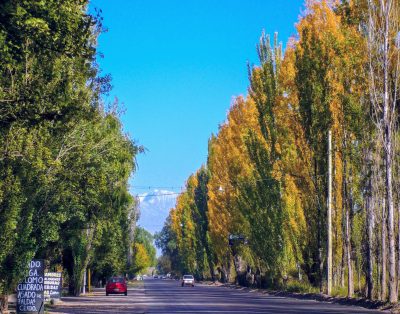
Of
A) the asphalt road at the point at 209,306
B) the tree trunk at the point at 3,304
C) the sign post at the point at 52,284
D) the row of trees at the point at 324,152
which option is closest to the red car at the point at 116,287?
the row of trees at the point at 324,152

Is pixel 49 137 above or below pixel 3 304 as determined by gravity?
above

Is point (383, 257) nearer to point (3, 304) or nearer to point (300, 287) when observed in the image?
point (300, 287)

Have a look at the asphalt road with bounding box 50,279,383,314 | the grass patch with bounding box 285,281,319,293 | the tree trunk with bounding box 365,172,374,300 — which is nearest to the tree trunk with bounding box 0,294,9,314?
the asphalt road with bounding box 50,279,383,314

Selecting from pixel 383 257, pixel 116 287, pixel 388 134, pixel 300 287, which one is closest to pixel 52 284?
pixel 383 257

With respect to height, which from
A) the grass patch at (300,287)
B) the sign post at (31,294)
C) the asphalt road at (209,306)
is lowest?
the asphalt road at (209,306)

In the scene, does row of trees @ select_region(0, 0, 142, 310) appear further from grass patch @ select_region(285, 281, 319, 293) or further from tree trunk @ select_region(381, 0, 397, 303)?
grass patch @ select_region(285, 281, 319, 293)

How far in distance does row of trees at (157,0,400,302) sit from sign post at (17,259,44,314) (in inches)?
554

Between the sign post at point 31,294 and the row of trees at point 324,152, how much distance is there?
14077mm

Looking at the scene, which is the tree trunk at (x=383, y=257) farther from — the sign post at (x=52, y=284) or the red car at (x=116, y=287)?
the red car at (x=116, y=287)

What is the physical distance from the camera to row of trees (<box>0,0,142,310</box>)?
1608cm

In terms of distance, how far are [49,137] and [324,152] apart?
69.5ft

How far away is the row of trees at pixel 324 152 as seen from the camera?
36062mm

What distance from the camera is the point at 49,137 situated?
88.2ft

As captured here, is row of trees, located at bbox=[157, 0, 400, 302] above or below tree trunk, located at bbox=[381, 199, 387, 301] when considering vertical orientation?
above
